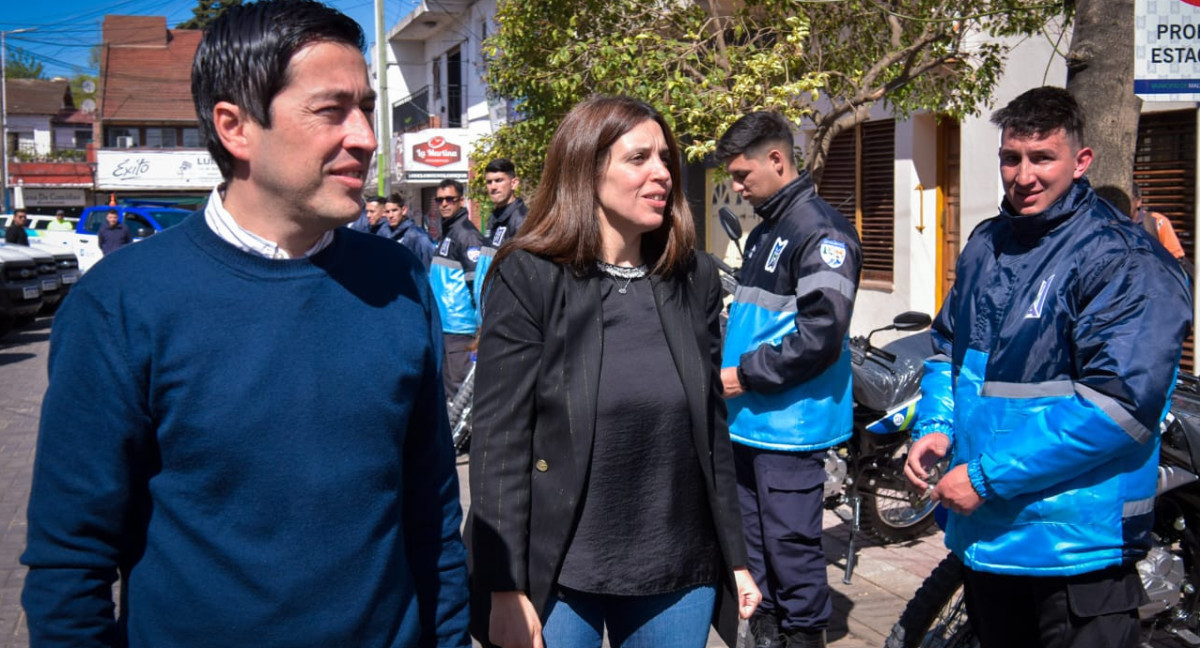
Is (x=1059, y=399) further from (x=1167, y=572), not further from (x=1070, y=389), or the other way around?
(x=1167, y=572)

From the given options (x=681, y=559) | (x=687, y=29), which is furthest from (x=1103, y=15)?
(x=687, y=29)

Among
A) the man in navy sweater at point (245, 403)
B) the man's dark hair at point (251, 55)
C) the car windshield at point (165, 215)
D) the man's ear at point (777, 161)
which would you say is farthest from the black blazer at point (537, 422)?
the car windshield at point (165, 215)

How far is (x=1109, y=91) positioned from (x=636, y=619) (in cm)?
292

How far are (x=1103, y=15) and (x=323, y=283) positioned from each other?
367 cm

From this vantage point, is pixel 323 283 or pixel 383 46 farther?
pixel 383 46

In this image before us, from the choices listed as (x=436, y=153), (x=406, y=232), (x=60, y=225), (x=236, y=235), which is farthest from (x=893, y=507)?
(x=60, y=225)

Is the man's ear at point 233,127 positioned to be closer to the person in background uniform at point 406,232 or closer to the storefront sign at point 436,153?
the person in background uniform at point 406,232

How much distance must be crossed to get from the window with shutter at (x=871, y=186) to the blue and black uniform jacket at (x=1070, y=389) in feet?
38.6

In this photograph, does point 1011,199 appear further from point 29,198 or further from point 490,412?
point 29,198

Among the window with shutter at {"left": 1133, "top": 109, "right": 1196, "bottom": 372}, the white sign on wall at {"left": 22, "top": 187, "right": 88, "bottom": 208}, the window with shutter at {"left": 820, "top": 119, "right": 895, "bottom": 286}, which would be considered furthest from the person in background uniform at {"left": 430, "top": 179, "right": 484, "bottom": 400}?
the white sign on wall at {"left": 22, "top": 187, "right": 88, "bottom": 208}

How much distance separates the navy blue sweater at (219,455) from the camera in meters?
1.92

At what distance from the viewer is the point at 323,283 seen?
2.14 meters

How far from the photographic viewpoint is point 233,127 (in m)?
2.10

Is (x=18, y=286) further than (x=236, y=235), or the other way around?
(x=18, y=286)
